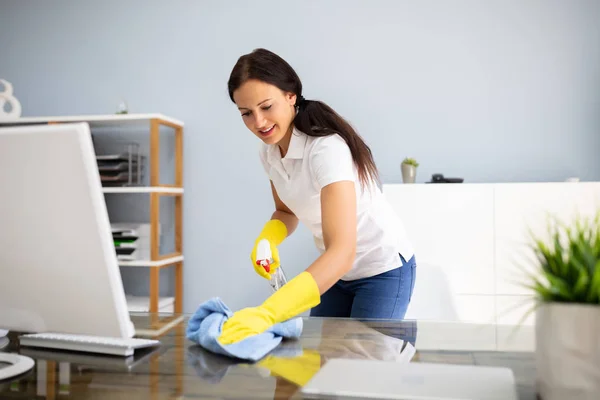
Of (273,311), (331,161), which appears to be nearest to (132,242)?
(331,161)

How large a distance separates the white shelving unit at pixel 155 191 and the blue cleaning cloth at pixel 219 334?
2.10m

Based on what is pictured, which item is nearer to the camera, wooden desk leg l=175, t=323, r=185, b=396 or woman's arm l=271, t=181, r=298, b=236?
wooden desk leg l=175, t=323, r=185, b=396

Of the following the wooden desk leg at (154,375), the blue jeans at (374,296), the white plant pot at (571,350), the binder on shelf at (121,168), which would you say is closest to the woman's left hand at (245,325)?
the wooden desk leg at (154,375)

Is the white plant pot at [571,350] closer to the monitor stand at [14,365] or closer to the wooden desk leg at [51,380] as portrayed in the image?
the wooden desk leg at [51,380]

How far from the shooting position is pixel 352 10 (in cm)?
328

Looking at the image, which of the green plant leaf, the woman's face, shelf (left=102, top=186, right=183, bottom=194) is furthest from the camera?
shelf (left=102, top=186, right=183, bottom=194)

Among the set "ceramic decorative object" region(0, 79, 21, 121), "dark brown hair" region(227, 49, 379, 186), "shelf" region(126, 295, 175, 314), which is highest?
"ceramic decorative object" region(0, 79, 21, 121)

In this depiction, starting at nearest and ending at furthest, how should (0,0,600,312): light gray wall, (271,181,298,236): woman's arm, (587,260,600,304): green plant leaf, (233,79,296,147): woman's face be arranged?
1. (587,260,600,304): green plant leaf
2. (233,79,296,147): woman's face
3. (271,181,298,236): woman's arm
4. (0,0,600,312): light gray wall

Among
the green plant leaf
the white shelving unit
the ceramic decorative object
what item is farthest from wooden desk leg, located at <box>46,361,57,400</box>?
the ceramic decorative object

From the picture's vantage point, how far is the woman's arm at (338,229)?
1.33 metres

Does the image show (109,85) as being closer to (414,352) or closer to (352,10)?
(352,10)

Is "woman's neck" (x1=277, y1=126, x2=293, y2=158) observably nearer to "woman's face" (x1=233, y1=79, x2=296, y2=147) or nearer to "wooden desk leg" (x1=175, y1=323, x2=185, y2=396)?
"woman's face" (x1=233, y1=79, x2=296, y2=147)

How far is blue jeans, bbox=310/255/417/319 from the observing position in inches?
68.3

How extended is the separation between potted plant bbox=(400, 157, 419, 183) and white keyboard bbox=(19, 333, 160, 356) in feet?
6.73
